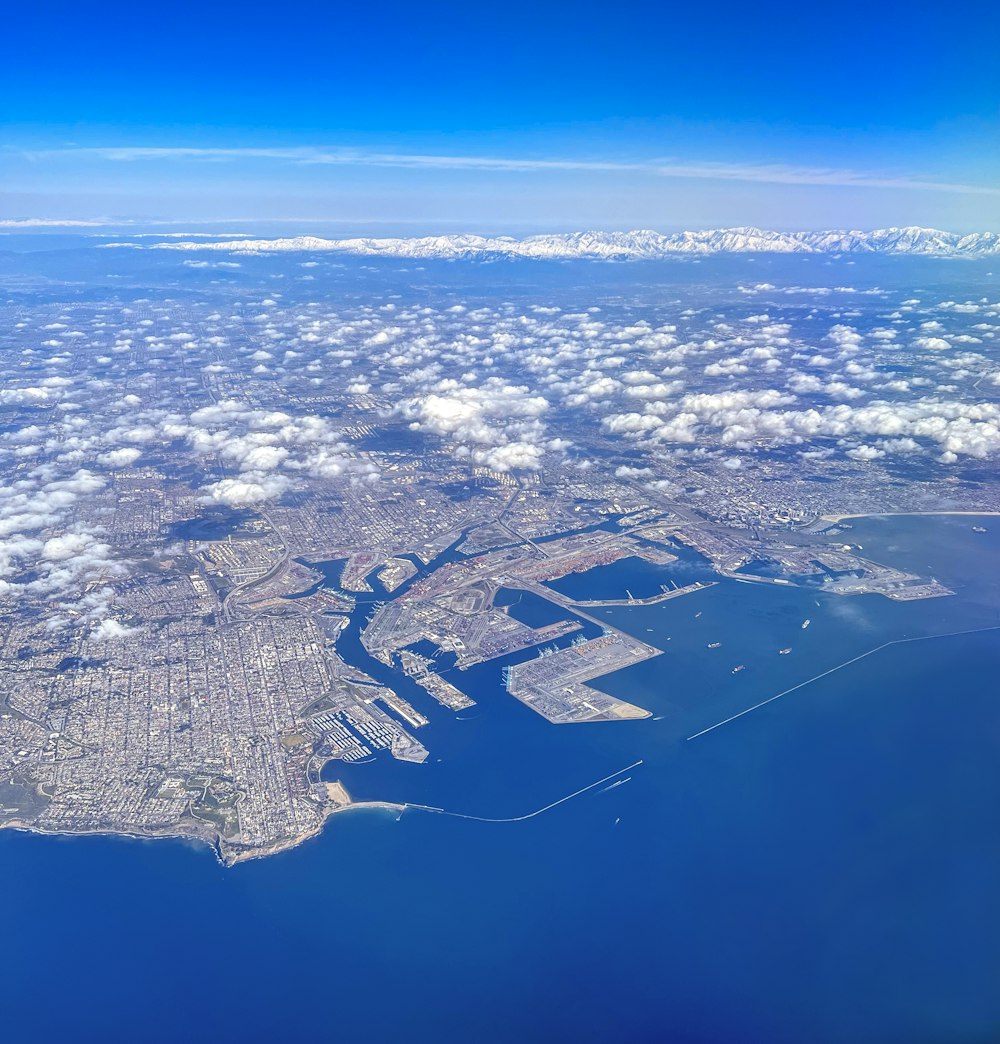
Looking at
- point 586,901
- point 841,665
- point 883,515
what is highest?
point 883,515

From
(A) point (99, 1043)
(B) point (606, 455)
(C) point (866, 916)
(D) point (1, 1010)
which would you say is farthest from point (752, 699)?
(B) point (606, 455)

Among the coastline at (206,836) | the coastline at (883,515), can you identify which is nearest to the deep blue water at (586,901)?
the coastline at (206,836)

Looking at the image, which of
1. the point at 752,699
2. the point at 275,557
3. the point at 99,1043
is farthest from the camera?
the point at 275,557

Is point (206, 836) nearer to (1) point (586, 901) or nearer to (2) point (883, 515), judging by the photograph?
(1) point (586, 901)

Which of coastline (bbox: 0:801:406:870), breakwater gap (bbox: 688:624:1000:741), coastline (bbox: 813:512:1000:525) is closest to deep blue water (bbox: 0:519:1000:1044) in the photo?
coastline (bbox: 0:801:406:870)

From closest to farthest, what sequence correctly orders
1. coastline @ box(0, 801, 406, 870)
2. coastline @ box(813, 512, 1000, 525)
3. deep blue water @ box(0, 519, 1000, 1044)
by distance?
deep blue water @ box(0, 519, 1000, 1044), coastline @ box(0, 801, 406, 870), coastline @ box(813, 512, 1000, 525)

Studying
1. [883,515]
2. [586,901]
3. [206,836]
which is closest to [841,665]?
[586,901]

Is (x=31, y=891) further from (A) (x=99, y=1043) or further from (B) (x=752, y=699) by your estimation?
(B) (x=752, y=699)

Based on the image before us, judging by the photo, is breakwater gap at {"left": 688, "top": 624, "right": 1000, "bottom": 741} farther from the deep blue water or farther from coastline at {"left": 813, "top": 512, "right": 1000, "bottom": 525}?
coastline at {"left": 813, "top": 512, "right": 1000, "bottom": 525}
